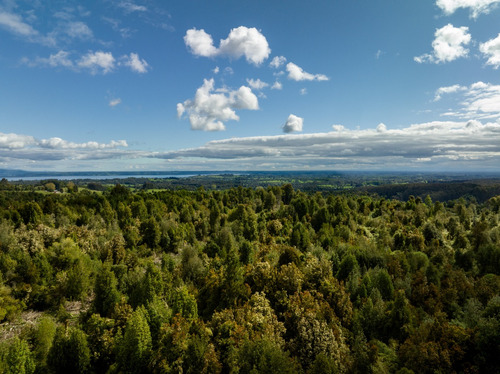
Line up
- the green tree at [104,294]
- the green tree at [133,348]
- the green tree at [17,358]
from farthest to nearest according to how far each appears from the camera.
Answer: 1. the green tree at [104,294]
2. the green tree at [133,348]
3. the green tree at [17,358]

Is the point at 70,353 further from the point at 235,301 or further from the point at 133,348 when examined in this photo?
the point at 235,301

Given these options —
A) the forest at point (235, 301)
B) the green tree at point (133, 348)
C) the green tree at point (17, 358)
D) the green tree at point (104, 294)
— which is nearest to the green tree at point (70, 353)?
the forest at point (235, 301)

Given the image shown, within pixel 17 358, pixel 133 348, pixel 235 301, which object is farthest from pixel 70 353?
pixel 235 301

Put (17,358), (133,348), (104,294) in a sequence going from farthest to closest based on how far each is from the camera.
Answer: (104,294) → (133,348) → (17,358)

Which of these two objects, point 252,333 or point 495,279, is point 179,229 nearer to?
point 252,333

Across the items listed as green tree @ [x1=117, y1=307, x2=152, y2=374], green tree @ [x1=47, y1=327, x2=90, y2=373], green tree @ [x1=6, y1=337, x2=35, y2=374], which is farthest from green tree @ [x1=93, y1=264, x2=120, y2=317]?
green tree @ [x1=6, y1=337, x2=35, y2=374]

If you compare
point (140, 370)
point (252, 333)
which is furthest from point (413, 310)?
point (140, 370)

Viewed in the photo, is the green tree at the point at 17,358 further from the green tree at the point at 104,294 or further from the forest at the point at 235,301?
the green tree at the point at 104,294

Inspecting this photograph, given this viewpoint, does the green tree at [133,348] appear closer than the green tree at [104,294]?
Yes

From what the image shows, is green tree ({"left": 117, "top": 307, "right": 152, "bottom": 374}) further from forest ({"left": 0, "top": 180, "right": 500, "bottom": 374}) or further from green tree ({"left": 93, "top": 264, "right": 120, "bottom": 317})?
green tree ({"left": 93, "top": 264, "right": 120, "bottom": 317})
